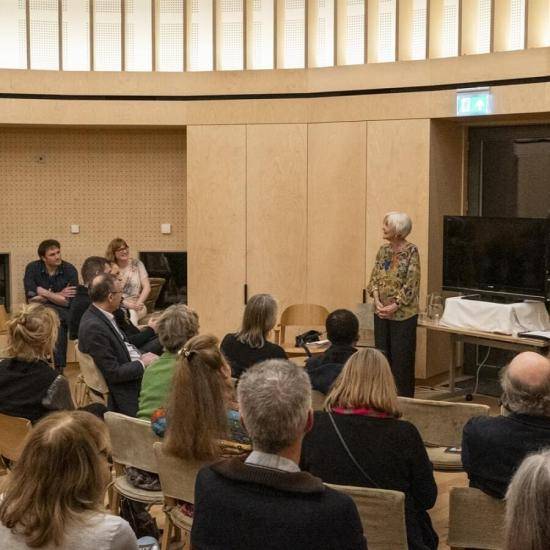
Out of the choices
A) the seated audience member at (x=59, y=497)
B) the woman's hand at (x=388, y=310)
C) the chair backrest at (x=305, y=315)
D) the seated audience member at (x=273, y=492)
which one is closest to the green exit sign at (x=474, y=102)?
the woman's hand at (x=388, y=310)

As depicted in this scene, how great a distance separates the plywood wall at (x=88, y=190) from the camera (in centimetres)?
987

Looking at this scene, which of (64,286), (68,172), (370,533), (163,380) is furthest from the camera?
(68,172)

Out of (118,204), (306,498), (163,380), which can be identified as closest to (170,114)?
(118,204)

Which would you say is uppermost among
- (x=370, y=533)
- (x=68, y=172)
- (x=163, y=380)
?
(x=68, y=172)

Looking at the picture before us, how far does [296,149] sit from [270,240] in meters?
0.99

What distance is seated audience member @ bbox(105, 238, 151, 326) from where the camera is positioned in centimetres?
862

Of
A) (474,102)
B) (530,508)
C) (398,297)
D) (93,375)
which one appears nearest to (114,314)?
(93,375)

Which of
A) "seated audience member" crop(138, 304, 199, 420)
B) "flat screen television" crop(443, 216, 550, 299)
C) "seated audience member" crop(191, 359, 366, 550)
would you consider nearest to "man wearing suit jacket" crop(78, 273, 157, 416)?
"seated audience member" crop(138, 304, 199, 420)

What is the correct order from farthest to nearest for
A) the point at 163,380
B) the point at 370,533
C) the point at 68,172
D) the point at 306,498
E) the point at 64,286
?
the point at 68,172
the point at 64,286
the point at 163,380
the point at 370,533
the point at 306,498

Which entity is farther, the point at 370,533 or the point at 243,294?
the point at 243,294

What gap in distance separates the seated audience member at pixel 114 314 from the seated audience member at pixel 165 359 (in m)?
1.41

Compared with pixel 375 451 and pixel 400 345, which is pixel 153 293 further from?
pixel 375 451

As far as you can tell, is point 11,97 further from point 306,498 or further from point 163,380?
point 306,498

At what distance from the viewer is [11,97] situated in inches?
361
